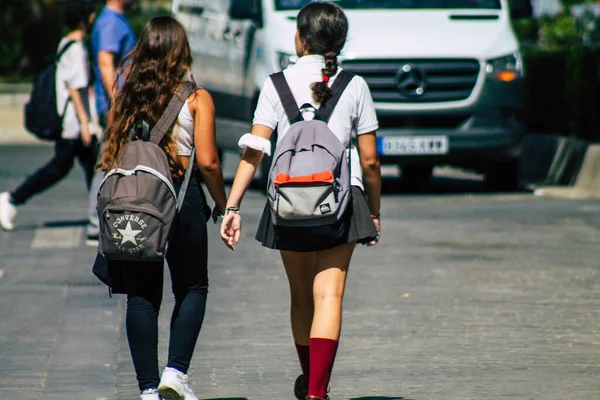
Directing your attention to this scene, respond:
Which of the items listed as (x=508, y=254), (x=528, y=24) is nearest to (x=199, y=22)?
(x=508, y=254)

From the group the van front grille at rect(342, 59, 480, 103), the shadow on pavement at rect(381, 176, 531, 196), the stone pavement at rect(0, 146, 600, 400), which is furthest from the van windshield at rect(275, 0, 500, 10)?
the stone pavement at rect(0, 146, 600, 400)

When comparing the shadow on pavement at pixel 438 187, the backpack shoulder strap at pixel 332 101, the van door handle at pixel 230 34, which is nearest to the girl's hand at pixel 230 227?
the backpack shoulder strap at pixel 332 101

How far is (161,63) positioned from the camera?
4.83 m

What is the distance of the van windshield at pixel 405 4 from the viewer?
40.6 ft

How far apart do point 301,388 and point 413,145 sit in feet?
23.2

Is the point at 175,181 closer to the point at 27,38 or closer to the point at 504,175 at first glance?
the point at 504,175

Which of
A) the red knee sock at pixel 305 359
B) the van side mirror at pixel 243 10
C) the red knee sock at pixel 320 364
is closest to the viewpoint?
the red knee sock at pixel 320 364

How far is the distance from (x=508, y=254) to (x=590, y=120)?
5.17 metres

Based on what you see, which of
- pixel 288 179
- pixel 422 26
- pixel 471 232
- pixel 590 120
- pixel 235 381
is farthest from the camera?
pixel 590 120

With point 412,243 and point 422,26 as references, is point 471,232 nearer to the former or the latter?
point 412,243

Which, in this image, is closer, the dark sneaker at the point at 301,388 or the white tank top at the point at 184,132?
the white tank top at the point at 184,132

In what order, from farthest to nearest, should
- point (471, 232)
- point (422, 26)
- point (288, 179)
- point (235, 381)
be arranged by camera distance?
point (422, 26) → point (471, 232) → point (235, 381) → point (288, 179)

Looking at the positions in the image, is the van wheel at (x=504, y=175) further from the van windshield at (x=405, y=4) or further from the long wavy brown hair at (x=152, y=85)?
the long wavy brown hair at (x=152, y=85)

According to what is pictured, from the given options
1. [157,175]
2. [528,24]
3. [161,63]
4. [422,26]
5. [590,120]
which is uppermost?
[161,63]
